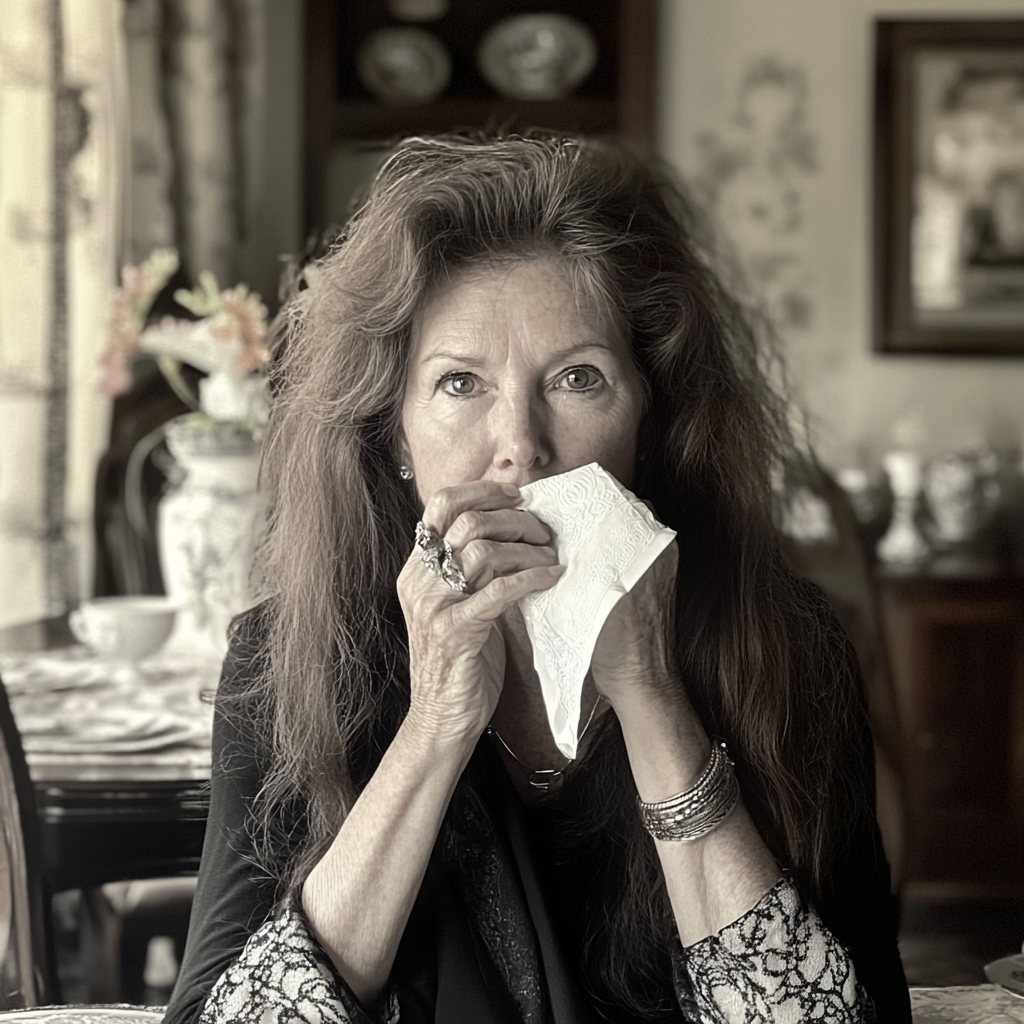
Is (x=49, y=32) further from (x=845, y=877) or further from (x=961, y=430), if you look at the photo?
(x=961, y=430)

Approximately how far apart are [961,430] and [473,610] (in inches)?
132

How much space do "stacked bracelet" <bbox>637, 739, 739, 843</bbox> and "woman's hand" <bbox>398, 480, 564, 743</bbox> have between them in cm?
→ 16

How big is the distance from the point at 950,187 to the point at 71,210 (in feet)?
8.32

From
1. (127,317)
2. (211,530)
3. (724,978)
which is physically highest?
(127,317)

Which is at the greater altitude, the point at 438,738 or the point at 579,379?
the point at 579,379

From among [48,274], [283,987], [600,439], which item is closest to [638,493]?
[600,439]

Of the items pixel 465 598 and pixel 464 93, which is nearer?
pixel 465 598

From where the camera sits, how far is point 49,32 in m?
2.88

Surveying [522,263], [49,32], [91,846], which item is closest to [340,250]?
[522,263]

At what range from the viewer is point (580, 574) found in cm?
111

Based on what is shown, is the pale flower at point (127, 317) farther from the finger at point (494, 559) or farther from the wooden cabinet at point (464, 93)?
the wooden cabinet at point (464, 93)

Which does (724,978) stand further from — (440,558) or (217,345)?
(217,345)

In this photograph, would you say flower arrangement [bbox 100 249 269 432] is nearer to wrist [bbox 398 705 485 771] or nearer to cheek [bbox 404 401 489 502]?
cheek [bbox 404 401 489 502]

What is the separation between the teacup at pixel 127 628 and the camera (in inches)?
77.0
